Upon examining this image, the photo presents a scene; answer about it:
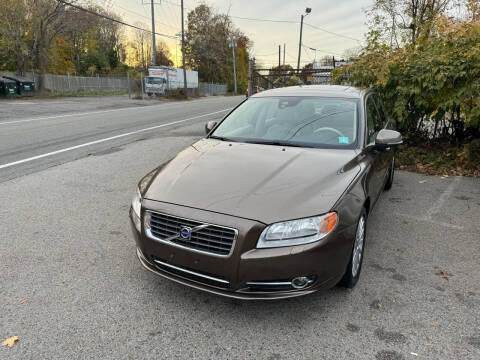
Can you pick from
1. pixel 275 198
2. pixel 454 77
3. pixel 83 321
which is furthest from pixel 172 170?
pixel 454 77

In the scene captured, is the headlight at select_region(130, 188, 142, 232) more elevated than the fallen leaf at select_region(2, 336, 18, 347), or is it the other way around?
the headlight at select_region(130, 188, 142, 232)

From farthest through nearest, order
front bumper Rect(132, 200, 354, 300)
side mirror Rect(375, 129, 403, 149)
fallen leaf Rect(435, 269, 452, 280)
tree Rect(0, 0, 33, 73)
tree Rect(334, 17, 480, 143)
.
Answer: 1. tree Rect(0, 0, 33, 73)
2. tree Rect(334, 17, 480, 143)
3. side mirror Rect(375, 129, 403, 149)
4. fallen leaf Rect(435, 269, 452, 280)
5. front bumper Rect(132, 200, 354, 300)

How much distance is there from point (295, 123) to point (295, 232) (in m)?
1.75

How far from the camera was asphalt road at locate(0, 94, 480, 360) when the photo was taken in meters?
2.25

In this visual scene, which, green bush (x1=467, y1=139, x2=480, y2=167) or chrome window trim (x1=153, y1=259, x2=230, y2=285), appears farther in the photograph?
green bush (x1=467, y1=139, x2=480, y2=167)

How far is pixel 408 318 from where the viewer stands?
2.53 meters

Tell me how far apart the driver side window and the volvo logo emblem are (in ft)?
6.90

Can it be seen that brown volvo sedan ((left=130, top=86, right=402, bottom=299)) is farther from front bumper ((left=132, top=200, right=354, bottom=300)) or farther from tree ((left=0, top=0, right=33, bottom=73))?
tree ((left=0, top=0, right=33, bottom=73))

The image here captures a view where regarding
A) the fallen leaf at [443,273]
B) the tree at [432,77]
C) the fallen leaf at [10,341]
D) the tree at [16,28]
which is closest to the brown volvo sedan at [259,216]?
the fallen leaf at [443,273]

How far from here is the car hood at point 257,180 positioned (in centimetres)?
236

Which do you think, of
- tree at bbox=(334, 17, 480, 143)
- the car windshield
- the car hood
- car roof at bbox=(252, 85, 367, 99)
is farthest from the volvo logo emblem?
tree at bbox=(334, 17, 480, 143)

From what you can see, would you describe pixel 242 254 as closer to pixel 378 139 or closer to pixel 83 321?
pixel 83 321

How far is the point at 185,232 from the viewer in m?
2.36

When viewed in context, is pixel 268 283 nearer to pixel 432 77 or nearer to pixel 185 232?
pixel 185 232
